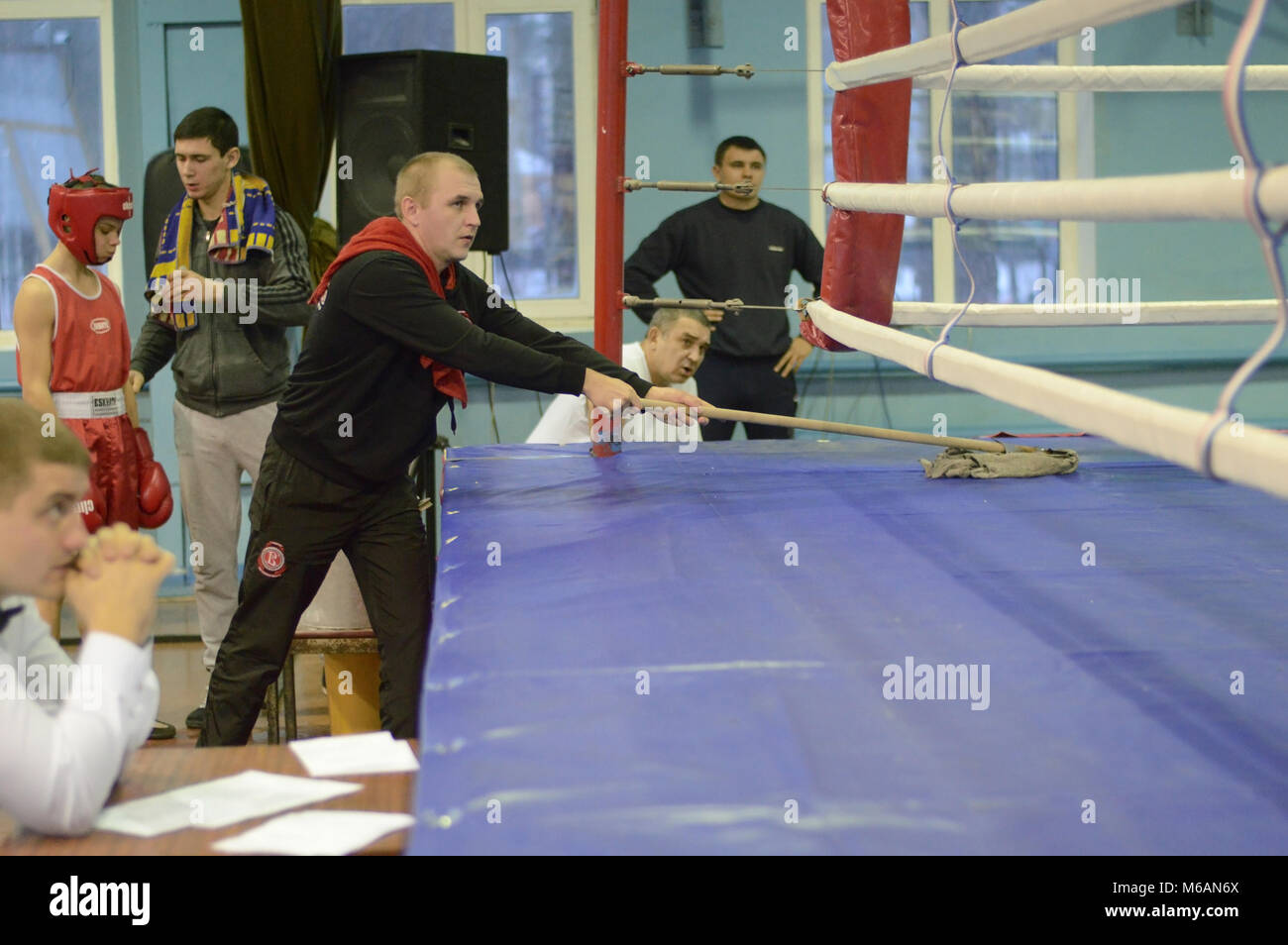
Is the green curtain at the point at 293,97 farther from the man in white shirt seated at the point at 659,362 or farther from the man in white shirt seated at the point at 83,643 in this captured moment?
the man in white shirt seated at the point at 83,643

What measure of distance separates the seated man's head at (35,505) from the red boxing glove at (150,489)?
6.95 feet

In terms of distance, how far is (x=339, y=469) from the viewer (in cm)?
Result: 241

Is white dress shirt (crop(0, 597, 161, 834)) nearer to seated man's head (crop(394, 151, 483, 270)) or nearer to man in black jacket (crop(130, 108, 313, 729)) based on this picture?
seated man's head (crop(394, 151, 483, 270))

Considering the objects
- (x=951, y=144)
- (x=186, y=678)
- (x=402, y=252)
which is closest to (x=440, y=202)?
(x=402, y=252)

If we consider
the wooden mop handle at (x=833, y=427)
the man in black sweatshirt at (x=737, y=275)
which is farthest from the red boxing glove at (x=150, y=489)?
the man in black sweatshirt at (x=737, y=275)

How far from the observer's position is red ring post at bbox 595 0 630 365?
2.86m

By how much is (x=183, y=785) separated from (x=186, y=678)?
2.98m

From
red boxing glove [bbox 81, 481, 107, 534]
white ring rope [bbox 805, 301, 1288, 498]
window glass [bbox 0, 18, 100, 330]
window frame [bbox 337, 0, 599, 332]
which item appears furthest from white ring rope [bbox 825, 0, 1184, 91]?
window glass [bbox 0, 18, 100, 330]

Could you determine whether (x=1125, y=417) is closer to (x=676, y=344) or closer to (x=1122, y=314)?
(x=1122, y=314)

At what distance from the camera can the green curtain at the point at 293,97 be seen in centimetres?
430

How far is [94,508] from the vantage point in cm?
308

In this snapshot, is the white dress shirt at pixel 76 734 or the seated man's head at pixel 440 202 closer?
the white dress shirt at pixel 76 734
